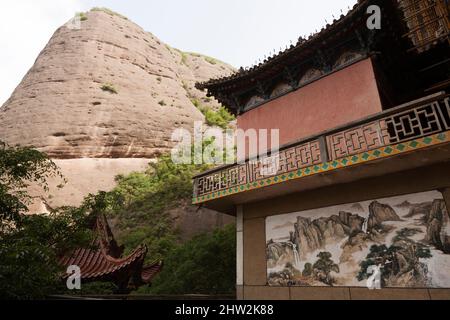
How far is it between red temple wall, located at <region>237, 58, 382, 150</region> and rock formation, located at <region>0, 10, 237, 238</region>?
1076 cm

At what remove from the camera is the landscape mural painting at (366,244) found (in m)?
5.55

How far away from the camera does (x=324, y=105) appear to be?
8.39 meters

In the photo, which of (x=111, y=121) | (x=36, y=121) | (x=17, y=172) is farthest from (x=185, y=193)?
(x=36, y=121)

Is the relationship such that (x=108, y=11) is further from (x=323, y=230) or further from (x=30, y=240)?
(x=323, y=230)

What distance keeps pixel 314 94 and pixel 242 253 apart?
207 inches

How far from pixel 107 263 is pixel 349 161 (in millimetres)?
8118

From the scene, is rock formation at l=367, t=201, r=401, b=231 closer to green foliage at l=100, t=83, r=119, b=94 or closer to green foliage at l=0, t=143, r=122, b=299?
green foliage at l=0, t=143, r=122, b=299

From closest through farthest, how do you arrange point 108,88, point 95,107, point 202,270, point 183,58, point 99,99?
point 202,270 < point 95,107 < point 99,99 < point 108,88 < point 183,58

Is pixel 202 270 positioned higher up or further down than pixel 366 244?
further down

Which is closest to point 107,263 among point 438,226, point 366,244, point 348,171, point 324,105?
point 366,244

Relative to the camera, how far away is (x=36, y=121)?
85.9 feet

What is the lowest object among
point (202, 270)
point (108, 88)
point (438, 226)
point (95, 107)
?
point (202, 270)

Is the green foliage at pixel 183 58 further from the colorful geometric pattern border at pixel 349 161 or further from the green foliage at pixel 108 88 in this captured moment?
the colorful geometric pattern border at pixel 349 161

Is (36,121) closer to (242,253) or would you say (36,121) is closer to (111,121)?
(111,121)
